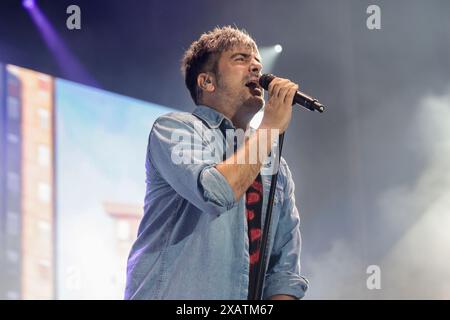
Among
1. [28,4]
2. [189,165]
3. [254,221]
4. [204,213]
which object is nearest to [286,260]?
[254,221]

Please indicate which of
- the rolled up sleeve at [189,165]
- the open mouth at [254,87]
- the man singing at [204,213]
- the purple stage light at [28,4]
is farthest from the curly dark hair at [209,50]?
the purple stage light at [28,4]

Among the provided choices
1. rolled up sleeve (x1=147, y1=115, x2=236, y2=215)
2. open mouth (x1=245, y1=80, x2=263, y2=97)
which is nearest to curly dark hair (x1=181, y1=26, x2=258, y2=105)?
open mouth (x1=245, y1=80, x2=263, y2=97)

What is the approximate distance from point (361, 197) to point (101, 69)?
180 cm

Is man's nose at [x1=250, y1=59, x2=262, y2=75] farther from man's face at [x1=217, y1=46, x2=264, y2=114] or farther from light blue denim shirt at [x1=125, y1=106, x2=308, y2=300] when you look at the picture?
light blue denim shirt at [x1=125, y1=106, x2=308, y2=300]

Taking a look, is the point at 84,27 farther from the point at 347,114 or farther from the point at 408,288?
the point at 408,288

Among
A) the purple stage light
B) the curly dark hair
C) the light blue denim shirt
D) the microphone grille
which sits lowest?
the light blue denim shirt

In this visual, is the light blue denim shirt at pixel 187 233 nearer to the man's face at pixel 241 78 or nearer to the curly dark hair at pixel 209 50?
the man's face at pixel 241 78

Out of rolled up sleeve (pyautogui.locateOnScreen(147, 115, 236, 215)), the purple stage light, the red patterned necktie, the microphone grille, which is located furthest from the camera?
the purple stage light

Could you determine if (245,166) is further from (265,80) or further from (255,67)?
(255,67)

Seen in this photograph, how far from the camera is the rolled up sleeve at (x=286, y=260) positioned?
6.12ft

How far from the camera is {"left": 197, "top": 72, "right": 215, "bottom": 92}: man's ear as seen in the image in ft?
6.60

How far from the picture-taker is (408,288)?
4305 mm

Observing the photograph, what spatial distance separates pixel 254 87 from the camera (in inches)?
76.9

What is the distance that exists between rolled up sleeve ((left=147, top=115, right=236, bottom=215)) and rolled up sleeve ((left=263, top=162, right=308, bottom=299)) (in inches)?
12.8
